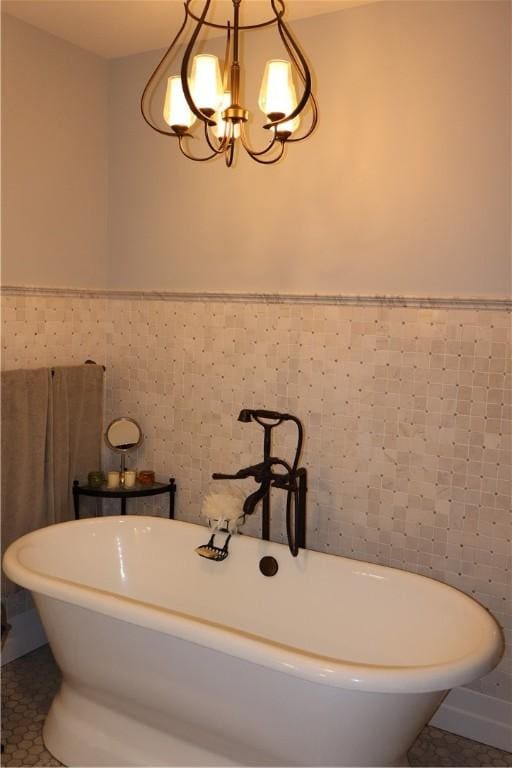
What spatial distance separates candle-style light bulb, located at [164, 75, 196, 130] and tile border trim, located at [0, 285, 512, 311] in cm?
86

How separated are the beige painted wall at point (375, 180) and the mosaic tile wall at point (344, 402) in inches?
6.1

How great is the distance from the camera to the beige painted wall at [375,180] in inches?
94.9

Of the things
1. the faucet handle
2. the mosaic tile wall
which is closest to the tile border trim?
the mosaic tile wall

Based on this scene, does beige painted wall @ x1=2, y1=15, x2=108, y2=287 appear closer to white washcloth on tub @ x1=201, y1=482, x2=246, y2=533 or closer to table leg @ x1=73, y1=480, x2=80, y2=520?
table leg @ x1=73, y1=480, x2=80, y2=520

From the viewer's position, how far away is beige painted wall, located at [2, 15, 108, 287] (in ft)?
9.42

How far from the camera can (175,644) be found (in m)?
2.04

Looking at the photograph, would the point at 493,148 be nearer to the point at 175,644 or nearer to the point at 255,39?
the point at 255,39

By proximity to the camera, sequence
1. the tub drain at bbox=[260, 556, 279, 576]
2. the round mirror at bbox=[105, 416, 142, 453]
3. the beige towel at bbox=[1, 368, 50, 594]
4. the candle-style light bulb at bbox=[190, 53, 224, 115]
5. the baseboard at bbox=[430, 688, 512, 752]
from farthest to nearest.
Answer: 1. the round mirror at bbox=[105, 416, 142, 453]
2. the beige towel at bbox=[1, 368, 50, 594]
3. the tub drain at bbox=[260, 556, 279, 576]
4. the baseboard at bbox=[430, 688, 512, 752]
5. the candle-style light bulb at bbox=[190, 53, 224, 115]

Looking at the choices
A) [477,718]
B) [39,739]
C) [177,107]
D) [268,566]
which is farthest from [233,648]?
[177,107]

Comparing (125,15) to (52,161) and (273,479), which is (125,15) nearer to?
(52,161)

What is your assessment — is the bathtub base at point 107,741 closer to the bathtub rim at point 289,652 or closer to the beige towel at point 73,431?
the bathtub rim at point 289,652

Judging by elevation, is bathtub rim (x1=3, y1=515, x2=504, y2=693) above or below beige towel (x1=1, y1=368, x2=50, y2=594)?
below

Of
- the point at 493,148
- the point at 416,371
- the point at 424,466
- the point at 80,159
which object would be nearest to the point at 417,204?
the point at 493,148

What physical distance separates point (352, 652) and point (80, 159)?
2.42 metres
